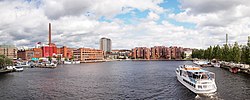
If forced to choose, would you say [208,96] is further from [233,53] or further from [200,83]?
[233,53]

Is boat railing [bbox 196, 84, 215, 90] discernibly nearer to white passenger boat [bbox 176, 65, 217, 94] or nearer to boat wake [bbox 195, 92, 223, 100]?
white passenger boat [bbox 176, 65, 217, 94]

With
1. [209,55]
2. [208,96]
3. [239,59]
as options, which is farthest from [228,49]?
[208,96]

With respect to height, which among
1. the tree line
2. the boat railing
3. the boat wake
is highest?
the tree line

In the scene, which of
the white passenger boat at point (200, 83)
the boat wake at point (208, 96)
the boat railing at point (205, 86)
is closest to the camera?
the boat wake at point (208, 96)

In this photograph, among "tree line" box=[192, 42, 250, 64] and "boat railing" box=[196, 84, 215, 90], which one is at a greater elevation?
"tree line" box=[192, 42, 250, 64]

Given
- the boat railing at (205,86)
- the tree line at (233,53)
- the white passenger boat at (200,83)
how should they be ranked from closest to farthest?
the white passenger boat at (200,83), the boat railing at (205,86), the tree line at (233,53)

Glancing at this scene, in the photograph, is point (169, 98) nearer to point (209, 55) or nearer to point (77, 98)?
point (77, 98)

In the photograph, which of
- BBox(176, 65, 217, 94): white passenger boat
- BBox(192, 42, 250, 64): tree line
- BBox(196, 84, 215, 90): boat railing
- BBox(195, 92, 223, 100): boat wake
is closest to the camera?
BBox(195, 92, 223, 100): boat wake

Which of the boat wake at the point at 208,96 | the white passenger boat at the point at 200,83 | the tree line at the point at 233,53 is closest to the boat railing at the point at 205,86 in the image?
the white passenger boat at the point at 200,83

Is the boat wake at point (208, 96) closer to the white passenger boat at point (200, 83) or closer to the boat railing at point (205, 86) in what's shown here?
the white passenger boat at point (200, 83)

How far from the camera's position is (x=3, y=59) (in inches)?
3561

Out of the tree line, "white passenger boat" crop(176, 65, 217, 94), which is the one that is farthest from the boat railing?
the tree line

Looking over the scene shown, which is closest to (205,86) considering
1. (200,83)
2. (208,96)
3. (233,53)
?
(200,83)

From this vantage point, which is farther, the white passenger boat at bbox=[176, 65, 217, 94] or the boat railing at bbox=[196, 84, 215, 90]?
the boat railing at bbox=[196, 84, 215, 90]
